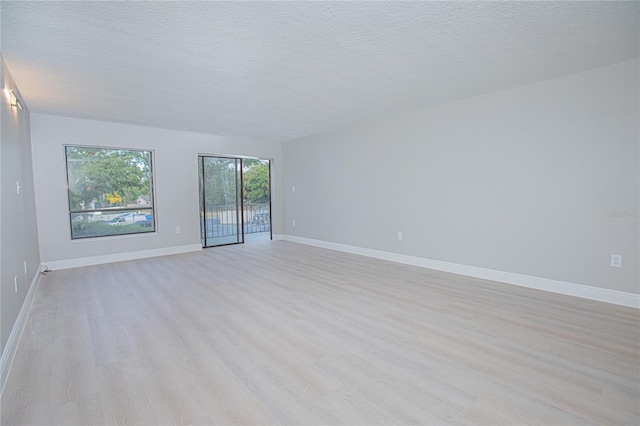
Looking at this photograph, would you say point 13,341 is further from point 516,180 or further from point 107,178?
point 516,180

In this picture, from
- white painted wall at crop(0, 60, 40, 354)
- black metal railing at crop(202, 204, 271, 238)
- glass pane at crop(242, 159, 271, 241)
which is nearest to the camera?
white painted wall at crop(0, 60, 40, 354)

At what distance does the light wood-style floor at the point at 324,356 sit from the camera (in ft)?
5.36

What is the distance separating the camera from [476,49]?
8.59ft

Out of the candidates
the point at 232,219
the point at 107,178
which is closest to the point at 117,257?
the point at 107,178

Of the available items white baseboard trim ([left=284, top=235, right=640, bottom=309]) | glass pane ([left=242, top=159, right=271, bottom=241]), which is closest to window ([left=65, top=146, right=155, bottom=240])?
glass pane ([left=242, top=159, right=271, bottom=241])

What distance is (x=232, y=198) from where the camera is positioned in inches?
273

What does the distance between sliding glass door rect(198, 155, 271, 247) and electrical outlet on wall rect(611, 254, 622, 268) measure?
616 centimetres

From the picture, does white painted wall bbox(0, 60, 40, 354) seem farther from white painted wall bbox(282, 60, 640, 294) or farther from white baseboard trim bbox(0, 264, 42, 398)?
white painted wall bbox(282, 60, 640, 294)

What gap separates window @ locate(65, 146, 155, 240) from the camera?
198 inches

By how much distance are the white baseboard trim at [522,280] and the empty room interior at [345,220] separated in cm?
2

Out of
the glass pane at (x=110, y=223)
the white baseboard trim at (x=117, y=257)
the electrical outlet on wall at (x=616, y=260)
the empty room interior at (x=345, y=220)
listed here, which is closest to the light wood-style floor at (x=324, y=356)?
the empty room interior at (x=345, y=220)

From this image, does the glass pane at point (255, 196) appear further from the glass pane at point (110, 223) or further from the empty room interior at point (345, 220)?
the glass pane at point (110, 223)

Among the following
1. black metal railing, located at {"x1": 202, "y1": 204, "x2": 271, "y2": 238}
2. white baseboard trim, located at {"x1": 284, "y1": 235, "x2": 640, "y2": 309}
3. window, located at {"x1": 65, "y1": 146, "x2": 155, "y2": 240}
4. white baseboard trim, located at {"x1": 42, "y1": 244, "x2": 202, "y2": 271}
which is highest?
window, located at {"x1": 65, "y1": 146, "x2": 155, "y2": 240}

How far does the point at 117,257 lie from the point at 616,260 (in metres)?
6.84
